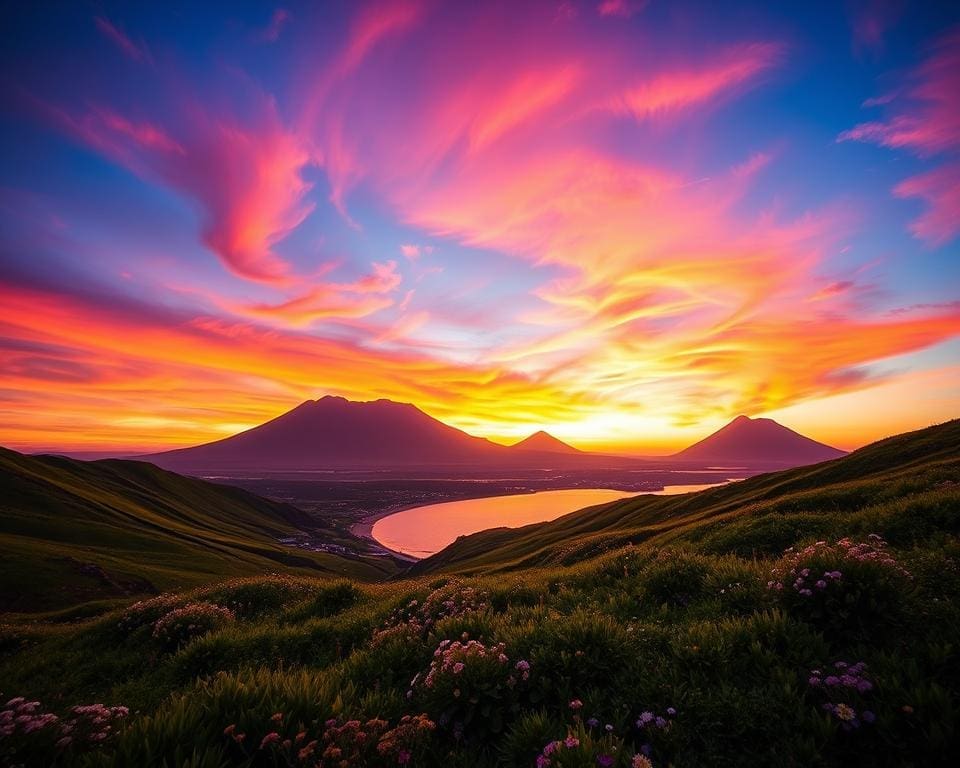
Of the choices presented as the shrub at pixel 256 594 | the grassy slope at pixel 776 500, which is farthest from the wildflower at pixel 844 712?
the shrub at pixel 256 594

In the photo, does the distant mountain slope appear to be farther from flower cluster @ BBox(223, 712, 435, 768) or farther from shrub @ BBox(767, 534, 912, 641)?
shrub @ BBox(767, 534, 912, 641)

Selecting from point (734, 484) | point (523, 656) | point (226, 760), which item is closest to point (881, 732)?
point (523, 656)

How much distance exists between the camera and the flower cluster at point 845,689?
4.02 metres

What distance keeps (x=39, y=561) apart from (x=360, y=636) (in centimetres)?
5769

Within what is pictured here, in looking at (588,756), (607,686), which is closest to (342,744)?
(588,756)

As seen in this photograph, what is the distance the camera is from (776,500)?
25234 millimetres

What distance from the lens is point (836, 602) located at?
584 cm

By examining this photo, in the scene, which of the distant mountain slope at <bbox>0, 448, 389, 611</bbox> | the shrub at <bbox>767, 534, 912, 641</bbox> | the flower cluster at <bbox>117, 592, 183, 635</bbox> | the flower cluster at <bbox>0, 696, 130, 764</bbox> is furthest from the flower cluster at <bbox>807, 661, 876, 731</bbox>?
the distant mountain slope at <bbox>0, 448, 389, 611</bbox>

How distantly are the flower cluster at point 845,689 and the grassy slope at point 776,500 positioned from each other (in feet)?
35.8

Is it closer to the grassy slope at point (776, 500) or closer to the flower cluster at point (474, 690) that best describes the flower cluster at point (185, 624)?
the flower cluster at point (474, 690)

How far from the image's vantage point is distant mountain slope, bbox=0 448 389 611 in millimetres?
44094

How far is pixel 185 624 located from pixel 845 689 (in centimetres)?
1453

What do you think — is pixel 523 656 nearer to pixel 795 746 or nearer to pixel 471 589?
pixel 795 746

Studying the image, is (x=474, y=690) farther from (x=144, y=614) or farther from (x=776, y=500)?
(x=776, y=500)
